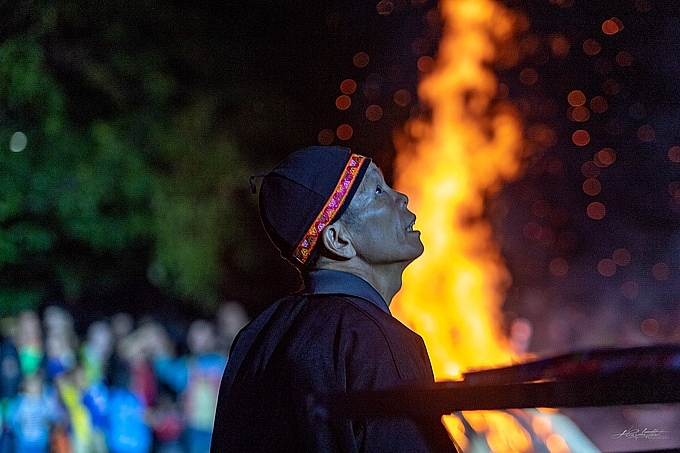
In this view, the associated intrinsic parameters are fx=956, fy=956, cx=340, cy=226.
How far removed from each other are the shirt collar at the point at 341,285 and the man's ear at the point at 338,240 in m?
0.04

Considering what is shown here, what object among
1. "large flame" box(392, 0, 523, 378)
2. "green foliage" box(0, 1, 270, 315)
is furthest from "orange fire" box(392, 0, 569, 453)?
"green foliage" box(0, 1, 270, 315)

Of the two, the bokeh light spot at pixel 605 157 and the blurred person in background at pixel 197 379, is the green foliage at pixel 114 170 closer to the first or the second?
the blurred person in background at pixel 197 379

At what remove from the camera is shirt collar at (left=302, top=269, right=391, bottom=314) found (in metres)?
2.04

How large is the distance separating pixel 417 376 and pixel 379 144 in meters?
8.39

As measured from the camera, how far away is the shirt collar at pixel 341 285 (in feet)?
6.68

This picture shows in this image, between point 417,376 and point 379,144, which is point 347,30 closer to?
point 379,144

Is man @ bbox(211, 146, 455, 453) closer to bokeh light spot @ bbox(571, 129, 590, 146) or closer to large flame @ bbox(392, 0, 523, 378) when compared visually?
large flame @ bbox(392, 0, 523, 378)

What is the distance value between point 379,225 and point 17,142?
23.5 ft

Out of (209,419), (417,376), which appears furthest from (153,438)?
(417,376)

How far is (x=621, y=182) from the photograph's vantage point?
1188 cm

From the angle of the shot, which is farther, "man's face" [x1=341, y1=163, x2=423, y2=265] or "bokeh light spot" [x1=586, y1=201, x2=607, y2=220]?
"bokeh light spot" [x1=586, y1=201, x2=607, y2=220]

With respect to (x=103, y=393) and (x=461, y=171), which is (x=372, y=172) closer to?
(x=103, y=393)
